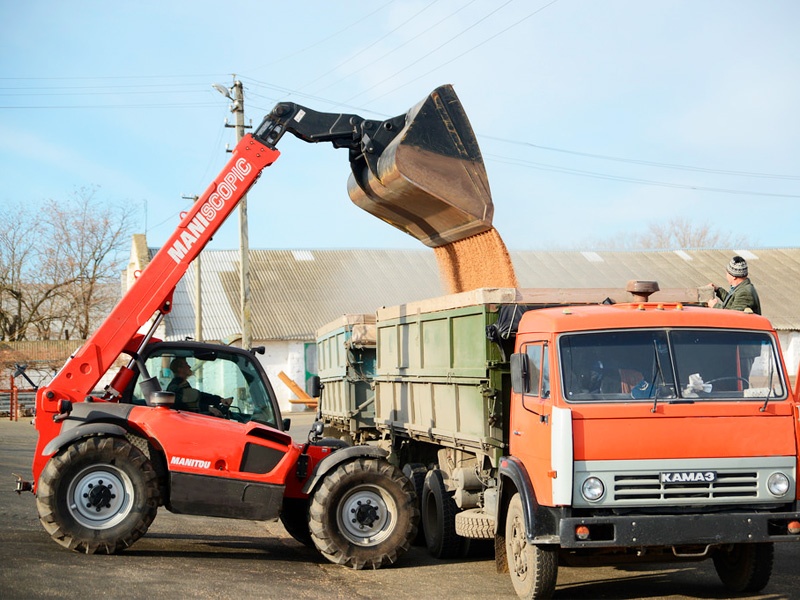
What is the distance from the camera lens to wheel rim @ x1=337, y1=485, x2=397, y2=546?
9336 mm

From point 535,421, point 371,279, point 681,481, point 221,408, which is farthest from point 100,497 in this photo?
point 371,279

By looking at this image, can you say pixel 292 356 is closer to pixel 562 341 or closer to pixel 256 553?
pixel 256 553

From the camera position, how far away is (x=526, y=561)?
7.61 m

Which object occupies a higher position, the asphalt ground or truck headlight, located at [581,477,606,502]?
truck headlight, located at [581,477,606,502]

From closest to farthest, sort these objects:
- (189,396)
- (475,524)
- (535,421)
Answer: (535,421)
(475,524)
(189,396)

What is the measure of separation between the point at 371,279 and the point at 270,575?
119ft

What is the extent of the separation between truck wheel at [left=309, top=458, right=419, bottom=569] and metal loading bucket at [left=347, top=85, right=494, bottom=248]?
3170mm

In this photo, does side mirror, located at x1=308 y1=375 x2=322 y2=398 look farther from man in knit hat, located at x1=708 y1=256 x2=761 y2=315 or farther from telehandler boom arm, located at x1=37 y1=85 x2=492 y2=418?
man in knit hat, located at x1=708 y1=256 x2=761 y2=315

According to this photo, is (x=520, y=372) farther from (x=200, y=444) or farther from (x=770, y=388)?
(x=200, y=444)

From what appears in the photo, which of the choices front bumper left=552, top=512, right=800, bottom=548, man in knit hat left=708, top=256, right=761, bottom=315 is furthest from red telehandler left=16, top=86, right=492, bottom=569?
man in knit hat left=708, top=256, right=761, bottom=315

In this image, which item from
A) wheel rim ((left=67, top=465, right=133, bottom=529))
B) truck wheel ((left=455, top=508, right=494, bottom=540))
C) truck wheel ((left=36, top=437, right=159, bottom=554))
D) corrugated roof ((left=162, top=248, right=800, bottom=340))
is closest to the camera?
truck wheel ((left=455, top=508, right=494, bottom=540))

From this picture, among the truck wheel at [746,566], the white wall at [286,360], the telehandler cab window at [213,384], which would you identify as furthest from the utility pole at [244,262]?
the truck wheel at [746,566]

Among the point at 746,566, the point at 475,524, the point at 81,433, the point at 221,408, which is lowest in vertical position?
the point at 746,566

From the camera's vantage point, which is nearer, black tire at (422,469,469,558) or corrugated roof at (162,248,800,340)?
black tire at (422,469,469,558)
